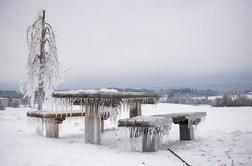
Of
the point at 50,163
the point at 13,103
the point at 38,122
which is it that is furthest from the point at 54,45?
the point at 13,103

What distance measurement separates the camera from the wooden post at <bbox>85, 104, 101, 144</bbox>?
7.03m

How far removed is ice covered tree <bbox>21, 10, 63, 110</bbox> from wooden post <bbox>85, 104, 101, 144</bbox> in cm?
356

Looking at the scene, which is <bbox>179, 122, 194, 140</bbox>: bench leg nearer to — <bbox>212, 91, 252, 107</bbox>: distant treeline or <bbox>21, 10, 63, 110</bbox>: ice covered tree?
<bbox>21, 10, 63, 110</bbox>: ice covered tree

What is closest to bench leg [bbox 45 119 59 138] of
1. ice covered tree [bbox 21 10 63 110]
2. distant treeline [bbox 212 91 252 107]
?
ice covered tree [bbox 21 10 63 110]

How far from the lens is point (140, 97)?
7.47m

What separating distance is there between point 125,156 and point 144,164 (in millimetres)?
620

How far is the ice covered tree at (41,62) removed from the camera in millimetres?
10266

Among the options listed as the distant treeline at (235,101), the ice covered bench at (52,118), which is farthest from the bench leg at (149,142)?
the distant treeline at (235,101)

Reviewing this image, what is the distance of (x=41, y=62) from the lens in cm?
1030

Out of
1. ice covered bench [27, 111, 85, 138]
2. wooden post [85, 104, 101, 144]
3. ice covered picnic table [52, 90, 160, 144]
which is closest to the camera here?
ice covered picnic table [52, 90, 160, 144]

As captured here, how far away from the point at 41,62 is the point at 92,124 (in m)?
4.33

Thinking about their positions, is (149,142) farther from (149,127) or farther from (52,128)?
(52,128)

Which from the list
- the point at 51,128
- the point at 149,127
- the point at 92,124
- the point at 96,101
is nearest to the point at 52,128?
the point at 51,128

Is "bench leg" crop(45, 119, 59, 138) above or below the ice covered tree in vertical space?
below
